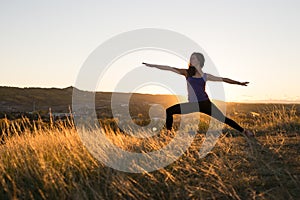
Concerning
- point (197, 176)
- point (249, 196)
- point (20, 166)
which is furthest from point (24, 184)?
point (249, 196)

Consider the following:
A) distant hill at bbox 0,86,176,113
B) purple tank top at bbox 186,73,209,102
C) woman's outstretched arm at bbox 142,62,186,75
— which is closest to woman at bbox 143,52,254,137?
purple tank top at bbox 186,73,209,102

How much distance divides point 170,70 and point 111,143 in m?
2.51

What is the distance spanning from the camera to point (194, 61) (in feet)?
27.8

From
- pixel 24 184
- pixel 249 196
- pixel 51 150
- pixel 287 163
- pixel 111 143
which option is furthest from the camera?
pixel 111 143

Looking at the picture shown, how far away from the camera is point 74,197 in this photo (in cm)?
416

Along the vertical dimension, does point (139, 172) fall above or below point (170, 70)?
below

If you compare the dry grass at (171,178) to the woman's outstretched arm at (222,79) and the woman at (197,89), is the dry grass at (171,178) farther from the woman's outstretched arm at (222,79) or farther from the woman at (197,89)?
the woman's outstretched arm at (222,79)

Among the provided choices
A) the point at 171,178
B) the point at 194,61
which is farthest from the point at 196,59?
the point at 171,178

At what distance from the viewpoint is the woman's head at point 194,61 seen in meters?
8.48

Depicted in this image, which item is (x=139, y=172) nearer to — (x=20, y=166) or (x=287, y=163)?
(x=20, y=166)

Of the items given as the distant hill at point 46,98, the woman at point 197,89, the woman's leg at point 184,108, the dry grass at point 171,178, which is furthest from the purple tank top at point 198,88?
the distant hill at point 46,98

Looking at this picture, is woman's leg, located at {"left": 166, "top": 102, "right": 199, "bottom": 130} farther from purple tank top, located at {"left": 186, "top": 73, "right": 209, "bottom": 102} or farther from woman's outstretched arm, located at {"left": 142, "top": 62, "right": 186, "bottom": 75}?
woman's outstretched arm, located at {"left": 142, "top": 62, "right": 186, "bottom": 75}

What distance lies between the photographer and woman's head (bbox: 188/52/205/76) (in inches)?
334

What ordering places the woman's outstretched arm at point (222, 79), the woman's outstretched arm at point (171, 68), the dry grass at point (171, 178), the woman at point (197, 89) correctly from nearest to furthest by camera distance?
the dry grass at point (171, 178), the woman's outstretched arm at point (222, 79), the woman at point (197, 89), the woman's outstretched arm at point (171, 68)
